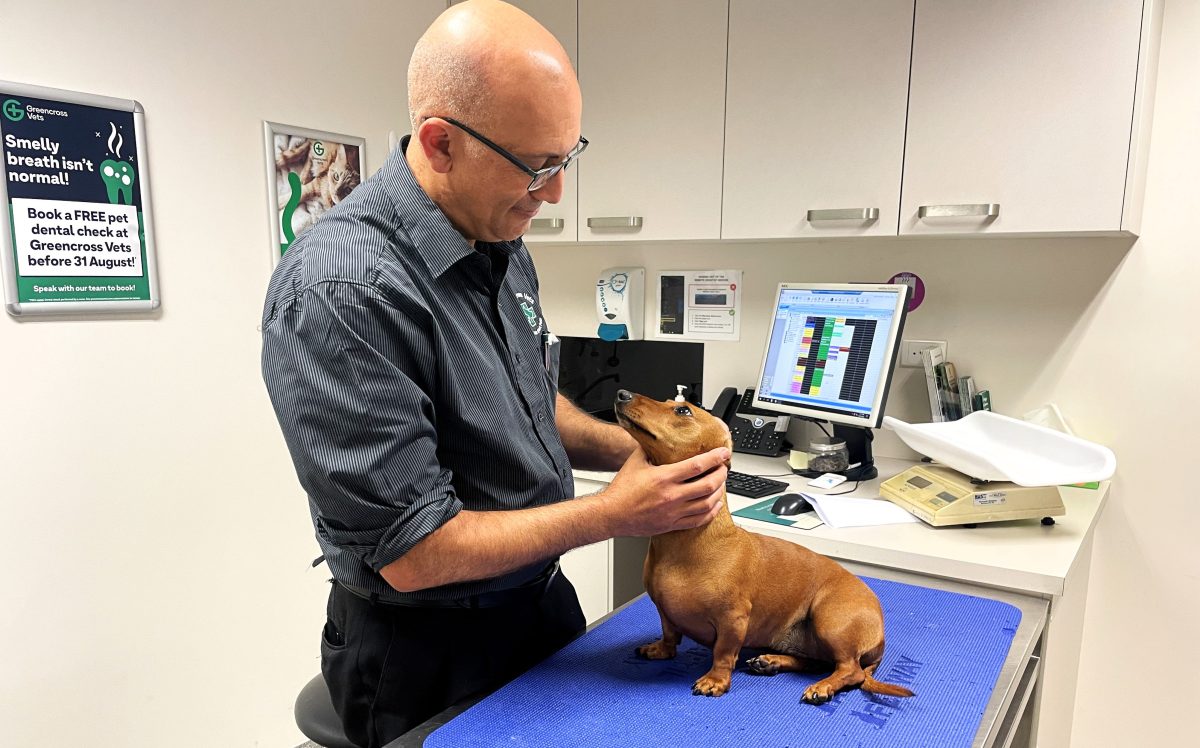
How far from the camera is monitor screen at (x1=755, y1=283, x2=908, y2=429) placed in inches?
72.9

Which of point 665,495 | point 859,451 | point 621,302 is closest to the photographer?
point 665,495

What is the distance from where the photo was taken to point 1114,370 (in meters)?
1.93

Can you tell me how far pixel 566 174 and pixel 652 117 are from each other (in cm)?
32

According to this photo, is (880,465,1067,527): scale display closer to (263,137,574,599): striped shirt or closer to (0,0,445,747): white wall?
(263,137,574,599): striped shirt

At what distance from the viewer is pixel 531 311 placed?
47.0 inches

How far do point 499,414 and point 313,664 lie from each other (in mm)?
1759

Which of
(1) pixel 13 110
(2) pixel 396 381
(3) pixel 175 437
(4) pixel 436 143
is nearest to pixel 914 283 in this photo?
(4) pixel 436 143

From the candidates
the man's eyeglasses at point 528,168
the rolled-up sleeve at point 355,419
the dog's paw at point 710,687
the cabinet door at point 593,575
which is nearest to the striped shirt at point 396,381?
the rolled-up sleeve at point 355,419

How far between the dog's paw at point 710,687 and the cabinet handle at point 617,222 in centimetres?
149

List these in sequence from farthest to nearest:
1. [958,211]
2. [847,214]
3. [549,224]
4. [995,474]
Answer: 1. [549,224]
2. [847,214]
3. [958,211]
4. [995,474]

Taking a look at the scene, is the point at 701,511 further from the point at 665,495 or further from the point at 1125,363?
the point at 1125,363

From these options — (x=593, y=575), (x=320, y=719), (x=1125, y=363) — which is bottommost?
(x=593, y=575)

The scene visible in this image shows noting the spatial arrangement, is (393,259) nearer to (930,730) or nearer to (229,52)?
(930,730)

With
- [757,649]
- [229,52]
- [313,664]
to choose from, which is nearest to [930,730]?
[757,649]
